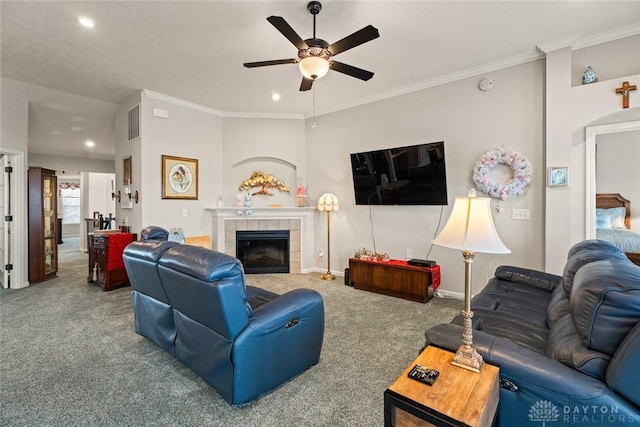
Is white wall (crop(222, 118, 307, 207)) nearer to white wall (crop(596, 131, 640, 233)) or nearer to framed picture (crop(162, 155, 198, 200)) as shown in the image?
framed picture (crop(162, 155, 198, 200))

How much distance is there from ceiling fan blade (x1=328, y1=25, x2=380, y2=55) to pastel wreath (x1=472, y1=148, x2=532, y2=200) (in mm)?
2234

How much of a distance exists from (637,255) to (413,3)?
11.3 ft

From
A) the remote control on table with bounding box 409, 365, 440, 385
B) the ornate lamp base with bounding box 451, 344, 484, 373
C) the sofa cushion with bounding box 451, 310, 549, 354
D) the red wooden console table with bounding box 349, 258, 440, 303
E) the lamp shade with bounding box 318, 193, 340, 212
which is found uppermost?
the lamp shade with bounding box 318, 193, 340, 212

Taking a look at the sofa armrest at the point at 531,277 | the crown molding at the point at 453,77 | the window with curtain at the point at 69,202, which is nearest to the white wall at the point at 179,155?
the crown molding at the point at 453,77

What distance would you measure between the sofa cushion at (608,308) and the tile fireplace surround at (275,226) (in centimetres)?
442

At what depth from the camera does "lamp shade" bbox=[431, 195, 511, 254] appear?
4.42 feet

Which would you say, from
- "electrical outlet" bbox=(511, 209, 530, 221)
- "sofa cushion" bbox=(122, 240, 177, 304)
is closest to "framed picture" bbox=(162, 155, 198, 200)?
"sofa cushion" bbox=(122, 240, 177, 304)

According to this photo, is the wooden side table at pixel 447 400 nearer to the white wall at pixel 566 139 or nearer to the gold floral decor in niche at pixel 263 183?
the white wall at pixel 566 139

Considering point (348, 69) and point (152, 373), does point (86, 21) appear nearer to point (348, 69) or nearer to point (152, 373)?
point (348, 69)

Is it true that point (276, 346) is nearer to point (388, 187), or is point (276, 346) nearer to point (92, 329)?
point (92, 329)

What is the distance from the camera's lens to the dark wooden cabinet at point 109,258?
4.26 metres

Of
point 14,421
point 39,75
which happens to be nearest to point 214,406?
point 14,421

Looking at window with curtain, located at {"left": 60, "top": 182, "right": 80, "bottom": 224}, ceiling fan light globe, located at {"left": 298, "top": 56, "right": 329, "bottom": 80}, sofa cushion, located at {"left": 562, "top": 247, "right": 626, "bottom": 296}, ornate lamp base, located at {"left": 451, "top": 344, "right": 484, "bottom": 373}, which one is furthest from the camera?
window with curtain, located at {"left": 60, "top": 182, "right": 80, "bottom": 224}

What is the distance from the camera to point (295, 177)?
5.72 metres
